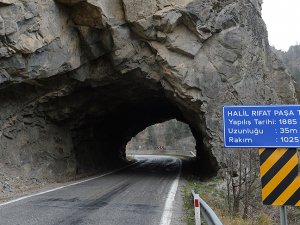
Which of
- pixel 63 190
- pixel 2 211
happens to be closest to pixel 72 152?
pixel 63 190

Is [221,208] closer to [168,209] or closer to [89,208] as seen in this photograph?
[168,209]

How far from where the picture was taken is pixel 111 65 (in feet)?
64.0

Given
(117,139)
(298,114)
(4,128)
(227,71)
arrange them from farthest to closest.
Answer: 1. (117,139)
2. (227,71)
3. (4,128)
4. (298,114)

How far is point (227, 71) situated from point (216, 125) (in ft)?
9.70

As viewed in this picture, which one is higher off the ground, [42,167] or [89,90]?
[89,90]

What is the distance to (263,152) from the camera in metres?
5.75

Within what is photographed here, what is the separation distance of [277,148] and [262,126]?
1.32ft

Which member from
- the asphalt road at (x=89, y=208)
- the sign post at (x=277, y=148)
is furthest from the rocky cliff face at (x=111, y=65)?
the sign post at (x=277, y=148)

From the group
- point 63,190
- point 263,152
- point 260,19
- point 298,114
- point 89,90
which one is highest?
point 260,19

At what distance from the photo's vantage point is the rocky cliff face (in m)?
15.9

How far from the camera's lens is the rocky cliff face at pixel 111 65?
15.9m

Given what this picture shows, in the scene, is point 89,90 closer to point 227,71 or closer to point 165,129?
point 227,71

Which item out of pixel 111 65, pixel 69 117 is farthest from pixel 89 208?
pixel 69 117

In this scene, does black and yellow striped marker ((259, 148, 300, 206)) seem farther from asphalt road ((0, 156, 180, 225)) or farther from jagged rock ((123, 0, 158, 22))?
jagged rock ((123, 0, 158, 22))
